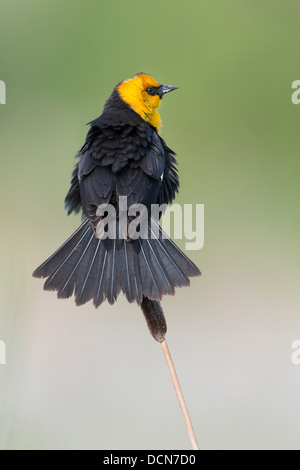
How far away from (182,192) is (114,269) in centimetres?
179

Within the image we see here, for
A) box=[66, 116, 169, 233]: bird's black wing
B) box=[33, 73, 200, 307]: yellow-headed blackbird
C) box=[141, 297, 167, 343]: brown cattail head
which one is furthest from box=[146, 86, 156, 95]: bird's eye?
box=[141, 297, 167, 343]: brown cattail head

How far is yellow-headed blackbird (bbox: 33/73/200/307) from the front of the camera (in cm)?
159

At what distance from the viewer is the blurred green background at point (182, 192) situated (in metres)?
2.26

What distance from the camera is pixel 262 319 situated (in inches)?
109

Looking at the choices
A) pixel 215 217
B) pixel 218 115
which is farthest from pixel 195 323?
pixel 218 115

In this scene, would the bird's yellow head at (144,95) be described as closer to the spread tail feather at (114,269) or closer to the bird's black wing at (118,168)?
the bird's black wing at (118,168)

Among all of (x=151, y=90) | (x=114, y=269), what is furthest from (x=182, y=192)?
(x=114, y=269)

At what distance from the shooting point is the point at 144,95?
7.50 feet

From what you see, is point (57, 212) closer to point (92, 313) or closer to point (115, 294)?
point (92, 313)

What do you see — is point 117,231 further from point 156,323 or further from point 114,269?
point 156,323

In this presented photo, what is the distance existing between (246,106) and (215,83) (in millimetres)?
288

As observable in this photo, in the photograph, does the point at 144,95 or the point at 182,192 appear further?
the point at 182,192

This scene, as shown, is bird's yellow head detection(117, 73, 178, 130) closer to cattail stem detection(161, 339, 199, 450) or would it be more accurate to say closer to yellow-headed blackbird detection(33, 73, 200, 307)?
yellow-headed blackbird detection(33, 73, 200, 307)

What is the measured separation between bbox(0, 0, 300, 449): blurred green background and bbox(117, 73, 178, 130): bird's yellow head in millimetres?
775
